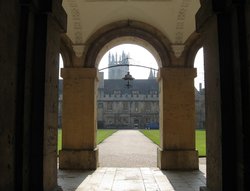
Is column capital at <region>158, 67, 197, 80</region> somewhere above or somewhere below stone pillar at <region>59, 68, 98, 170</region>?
above

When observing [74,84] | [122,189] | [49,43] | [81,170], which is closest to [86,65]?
[74,84]

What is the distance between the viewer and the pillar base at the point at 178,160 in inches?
382

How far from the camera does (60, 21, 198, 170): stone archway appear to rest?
977 centimetres

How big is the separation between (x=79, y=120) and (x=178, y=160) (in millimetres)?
3375

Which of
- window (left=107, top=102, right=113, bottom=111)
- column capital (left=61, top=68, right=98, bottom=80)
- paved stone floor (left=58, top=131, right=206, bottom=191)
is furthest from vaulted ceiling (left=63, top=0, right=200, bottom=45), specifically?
window (left=107, top=102, right=113, bottom=111)

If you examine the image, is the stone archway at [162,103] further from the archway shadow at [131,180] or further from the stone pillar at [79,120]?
the archway shadow at [131,180]

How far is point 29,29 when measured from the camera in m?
3.96

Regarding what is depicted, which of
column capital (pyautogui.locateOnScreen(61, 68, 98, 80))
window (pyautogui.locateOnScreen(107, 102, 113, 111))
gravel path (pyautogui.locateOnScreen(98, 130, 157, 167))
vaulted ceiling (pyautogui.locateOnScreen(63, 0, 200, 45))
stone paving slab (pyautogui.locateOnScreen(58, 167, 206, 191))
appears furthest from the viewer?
window (pyautogui.locateOnScreen(107, 102, 113, 111))

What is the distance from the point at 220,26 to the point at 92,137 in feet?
21.9

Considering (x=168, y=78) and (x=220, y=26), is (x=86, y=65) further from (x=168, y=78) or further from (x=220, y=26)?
(x=220, y=26)

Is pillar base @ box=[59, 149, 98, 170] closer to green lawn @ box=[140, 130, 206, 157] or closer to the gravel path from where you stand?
the gravel path

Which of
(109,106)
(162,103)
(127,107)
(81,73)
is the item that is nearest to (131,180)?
(162,103)

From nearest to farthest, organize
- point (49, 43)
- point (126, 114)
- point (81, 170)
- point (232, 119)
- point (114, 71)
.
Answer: point (232, 119) < point (49, 43) < point (81, 170) < point (126, 114) < point (114, 71)

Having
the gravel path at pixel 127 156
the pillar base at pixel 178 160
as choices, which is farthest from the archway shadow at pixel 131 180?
the gravel path at pixel 127 156
